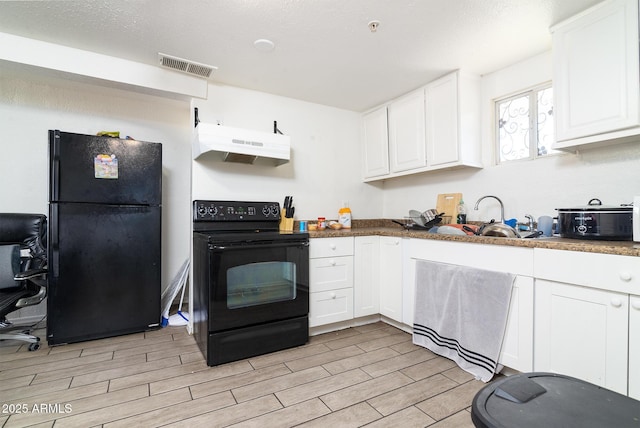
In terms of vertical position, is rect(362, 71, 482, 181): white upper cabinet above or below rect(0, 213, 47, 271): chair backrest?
above

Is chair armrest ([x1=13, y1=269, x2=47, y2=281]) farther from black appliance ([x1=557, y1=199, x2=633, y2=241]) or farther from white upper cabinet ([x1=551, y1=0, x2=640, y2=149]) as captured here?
white upper cabinet ([x1=551, y1=0, x2=640, y2=149])

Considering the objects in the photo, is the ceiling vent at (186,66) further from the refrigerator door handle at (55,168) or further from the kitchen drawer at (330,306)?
the kitchen drawer at (330,306)

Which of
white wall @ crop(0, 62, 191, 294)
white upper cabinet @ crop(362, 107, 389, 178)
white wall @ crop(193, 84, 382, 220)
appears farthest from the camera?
white upper cabinet @ crop(362, 107, 389, 178)

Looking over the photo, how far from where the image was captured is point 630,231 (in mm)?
1583

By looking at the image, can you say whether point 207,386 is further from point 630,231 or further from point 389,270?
point 630,231

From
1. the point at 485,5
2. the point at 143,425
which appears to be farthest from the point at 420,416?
the point at 485,5

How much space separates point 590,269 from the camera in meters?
1.46

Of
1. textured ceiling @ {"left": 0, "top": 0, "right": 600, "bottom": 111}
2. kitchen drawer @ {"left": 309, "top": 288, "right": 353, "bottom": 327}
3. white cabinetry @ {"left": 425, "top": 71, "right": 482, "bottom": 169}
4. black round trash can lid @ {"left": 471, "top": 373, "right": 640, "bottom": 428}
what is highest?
textured ceiling @ {"left": 0, "top": 0, "right": 600, "bottom": 111}

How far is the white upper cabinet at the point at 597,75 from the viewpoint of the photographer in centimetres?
165

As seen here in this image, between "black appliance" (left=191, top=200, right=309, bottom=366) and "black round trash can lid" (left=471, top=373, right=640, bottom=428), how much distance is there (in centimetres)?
171

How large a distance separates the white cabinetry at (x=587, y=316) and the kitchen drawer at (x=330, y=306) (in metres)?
1.38

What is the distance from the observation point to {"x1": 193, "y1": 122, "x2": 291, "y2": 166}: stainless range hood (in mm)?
2377

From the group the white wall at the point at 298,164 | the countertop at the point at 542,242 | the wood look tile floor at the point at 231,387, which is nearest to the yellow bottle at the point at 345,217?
the white wall at the point at 298,164

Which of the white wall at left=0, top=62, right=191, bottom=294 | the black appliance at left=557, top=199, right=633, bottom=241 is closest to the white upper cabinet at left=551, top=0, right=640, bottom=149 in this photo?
the black appliance at left=557, top=199, right=633, bottom=241
